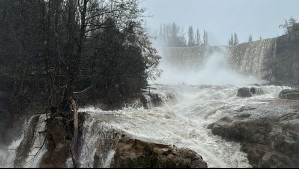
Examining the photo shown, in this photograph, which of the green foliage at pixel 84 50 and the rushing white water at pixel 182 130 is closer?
the rushing white water at pixel 182 130

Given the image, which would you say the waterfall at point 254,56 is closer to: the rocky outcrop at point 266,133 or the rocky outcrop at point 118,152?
the rocky outcrop at point 266,133

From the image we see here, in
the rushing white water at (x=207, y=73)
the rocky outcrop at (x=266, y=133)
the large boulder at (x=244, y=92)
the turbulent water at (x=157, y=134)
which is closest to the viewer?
the turbulent water at (x=157, y=134)

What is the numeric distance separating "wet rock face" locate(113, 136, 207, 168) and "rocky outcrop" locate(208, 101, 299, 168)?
3659 mm

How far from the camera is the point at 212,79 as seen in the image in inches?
2117

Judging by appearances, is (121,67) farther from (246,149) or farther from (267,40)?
(267,40)

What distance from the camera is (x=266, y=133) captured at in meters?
14.0

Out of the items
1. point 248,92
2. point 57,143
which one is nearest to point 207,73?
point 248,92

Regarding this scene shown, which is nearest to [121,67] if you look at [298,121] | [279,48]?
[298,121]

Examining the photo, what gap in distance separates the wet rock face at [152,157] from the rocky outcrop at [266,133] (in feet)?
12.0

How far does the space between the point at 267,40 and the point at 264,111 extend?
37.1m

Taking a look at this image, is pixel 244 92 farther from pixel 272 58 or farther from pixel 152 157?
pixel 272 58

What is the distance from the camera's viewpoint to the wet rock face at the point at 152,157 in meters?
9.76

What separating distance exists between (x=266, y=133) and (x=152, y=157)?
19.7 feet

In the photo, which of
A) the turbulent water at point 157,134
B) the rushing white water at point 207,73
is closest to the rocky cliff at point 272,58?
the rushing white water at point 207,73
